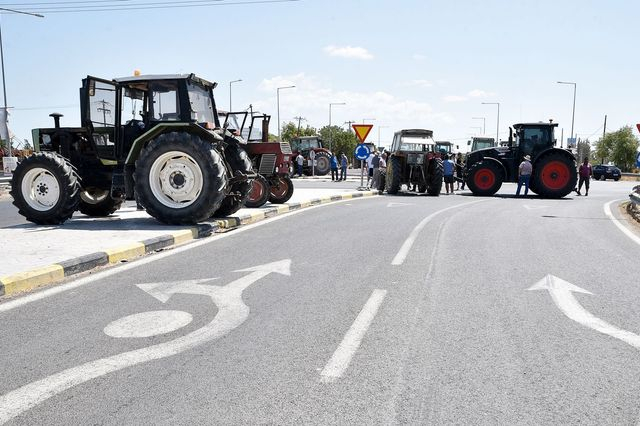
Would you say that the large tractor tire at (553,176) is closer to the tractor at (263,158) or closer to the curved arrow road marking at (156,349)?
the tractor at (263,158)

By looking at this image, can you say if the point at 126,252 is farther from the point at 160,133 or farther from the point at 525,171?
the point at 525,171

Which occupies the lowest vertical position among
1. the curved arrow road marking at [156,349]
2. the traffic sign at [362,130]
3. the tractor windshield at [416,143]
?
the curved arrow road marking at [156,349]

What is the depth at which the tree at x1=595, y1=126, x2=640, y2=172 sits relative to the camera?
8644 cm

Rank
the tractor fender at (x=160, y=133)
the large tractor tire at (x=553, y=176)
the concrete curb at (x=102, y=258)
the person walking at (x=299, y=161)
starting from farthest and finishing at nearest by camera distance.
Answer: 1. the person walking at (x=299, y=161)
2. the large tractor tire at (x=553, y=176)
3. the tractor fender at (x=160, y=133)
4. the concrete curb at (x=102, y=258)

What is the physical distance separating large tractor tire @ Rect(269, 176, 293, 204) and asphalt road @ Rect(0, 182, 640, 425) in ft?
26.0

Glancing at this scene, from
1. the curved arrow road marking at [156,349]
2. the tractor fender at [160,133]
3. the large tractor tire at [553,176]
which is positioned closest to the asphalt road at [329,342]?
the curved arrow road marking at [156,349]

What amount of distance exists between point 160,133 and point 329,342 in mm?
7267

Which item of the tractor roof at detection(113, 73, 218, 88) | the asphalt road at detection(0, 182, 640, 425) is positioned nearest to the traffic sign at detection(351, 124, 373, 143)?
the tractor roof at detection(113, 73, 218, 88)

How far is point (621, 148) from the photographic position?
285 ft

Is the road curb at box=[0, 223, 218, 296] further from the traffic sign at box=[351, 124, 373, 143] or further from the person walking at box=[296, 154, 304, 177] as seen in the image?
the person walking at box=[296, 154, 304, 177]

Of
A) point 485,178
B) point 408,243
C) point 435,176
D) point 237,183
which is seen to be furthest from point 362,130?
point 408,243

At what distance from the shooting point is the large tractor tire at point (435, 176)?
2216 cm

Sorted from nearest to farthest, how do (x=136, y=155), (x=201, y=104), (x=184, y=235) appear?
(x=184, y=235)
(x=136, y=155)
(x=201, y=104)

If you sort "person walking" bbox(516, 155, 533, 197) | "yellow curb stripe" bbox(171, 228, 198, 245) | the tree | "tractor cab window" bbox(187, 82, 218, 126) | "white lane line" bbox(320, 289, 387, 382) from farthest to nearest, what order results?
the tree → "person walking" bbox(516, 155, 533, 197) → "tractor cab window" bbox(187, 82, 218, 126) → "yellow curb stripe" bbox(171, 228, 198, 245) → "white lane line" bbox(320, 289, 387, 382)
